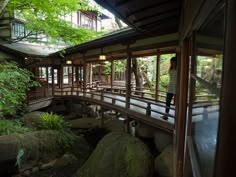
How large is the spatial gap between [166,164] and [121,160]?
1139 mm

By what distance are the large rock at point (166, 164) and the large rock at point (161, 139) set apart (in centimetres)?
69

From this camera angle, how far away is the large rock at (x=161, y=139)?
6002 millimetres

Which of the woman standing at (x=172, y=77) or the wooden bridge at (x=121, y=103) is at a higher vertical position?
the woman standing at (x=172, y=77)

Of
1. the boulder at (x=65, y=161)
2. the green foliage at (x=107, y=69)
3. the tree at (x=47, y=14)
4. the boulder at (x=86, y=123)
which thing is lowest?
the boulder at (x=65, y=161)

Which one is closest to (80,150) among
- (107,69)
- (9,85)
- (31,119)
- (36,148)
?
(36,148)

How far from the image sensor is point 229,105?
547mm

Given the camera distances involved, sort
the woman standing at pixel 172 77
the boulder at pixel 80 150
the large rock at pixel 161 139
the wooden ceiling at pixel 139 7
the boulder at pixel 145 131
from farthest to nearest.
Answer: the boulder at pixel 80 150 → the boulder at pixel 145 131 → the large rock at pixel 161 139 → the woman standing at pixel 172 77 → the wooden ceiling at pixel 139 7

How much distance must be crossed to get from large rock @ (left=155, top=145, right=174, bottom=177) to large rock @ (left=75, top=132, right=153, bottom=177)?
15.2 inches

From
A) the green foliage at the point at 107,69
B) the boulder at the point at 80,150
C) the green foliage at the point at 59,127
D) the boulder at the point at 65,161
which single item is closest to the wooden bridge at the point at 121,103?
the boulder at the point at 80,150

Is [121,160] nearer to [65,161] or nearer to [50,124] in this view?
[65,161]

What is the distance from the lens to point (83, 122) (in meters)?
10.7

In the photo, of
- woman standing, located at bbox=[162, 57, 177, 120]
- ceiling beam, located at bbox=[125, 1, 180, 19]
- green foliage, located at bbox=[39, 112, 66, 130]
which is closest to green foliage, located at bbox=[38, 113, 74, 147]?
green foliage, located at bbox=[39, 112, 66, 130]

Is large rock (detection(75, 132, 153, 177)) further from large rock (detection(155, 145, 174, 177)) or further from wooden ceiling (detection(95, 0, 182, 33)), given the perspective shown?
wooden ceiling (detection(95, 0, 182, 33))

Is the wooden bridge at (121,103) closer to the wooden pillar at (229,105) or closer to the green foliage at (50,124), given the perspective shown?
the green foliage at (50,124)
